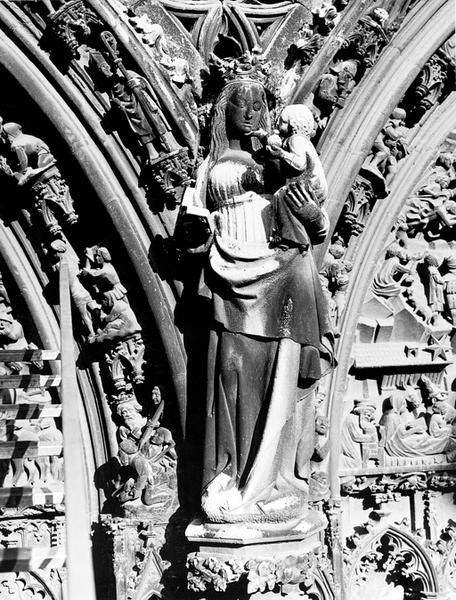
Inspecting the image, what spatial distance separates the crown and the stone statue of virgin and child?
0.09 ft

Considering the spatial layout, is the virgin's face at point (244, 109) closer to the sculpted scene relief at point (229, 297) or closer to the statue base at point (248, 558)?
the sculpted scene relief at point (229, 297)

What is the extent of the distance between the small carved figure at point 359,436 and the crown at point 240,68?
1930mm

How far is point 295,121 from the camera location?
15.8 feet

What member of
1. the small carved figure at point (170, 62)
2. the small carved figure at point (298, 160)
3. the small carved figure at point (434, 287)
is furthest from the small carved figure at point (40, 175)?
the small carved figure at point (434, 287)

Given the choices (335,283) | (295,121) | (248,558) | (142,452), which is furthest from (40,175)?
(248,558)

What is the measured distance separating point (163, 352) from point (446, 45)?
7.99ft

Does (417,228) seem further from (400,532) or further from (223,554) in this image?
(223,554)

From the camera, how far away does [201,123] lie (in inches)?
204

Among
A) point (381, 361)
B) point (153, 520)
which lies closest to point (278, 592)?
point (153, 520)

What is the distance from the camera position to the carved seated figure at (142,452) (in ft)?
16.8

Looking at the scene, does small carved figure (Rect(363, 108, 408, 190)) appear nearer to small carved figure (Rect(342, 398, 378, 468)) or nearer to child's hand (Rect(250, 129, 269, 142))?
child's hand (Rect(250, 129, 269, 142))

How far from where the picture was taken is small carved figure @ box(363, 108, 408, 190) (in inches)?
218

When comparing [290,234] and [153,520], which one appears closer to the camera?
[290,234]

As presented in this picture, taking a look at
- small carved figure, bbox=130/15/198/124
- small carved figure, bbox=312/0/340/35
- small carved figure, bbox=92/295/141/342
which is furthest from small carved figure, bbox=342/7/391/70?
small carved figure, bbox=92/295/141/342
